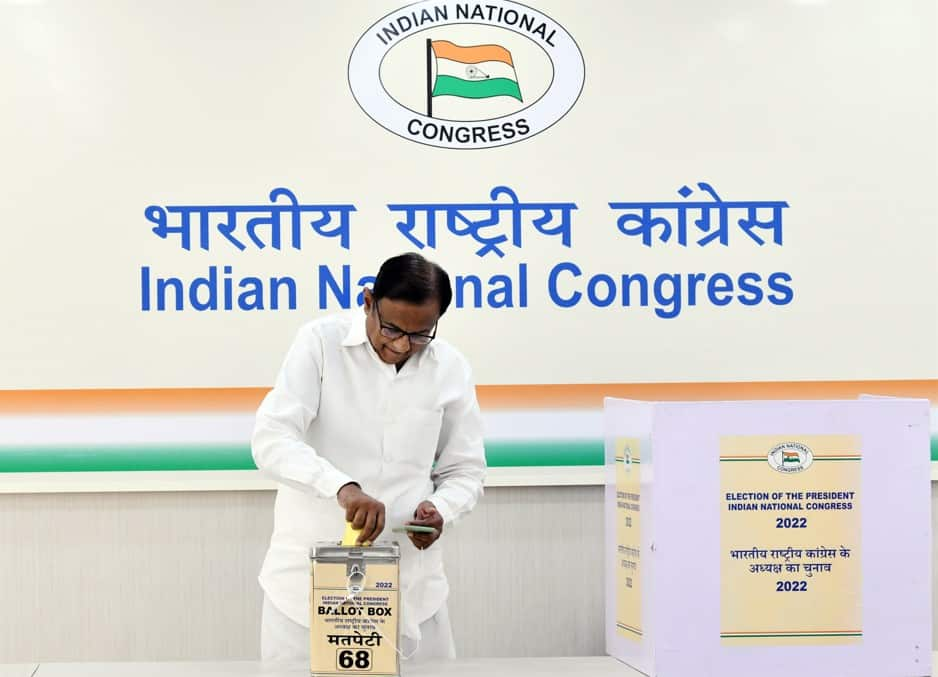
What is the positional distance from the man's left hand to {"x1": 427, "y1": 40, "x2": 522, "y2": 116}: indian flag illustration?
1.26 meters

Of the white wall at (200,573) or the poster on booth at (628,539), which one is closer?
the poster on booth at (628,539)

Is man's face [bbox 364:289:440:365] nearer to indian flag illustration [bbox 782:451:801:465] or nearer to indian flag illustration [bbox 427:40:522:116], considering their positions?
indian flag illustration [bbox 782:451:801:465]

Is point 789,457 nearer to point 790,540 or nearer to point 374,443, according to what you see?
point 790,540

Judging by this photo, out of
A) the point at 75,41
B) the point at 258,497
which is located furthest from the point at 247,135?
the point at 258,497

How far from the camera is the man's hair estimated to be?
2080mm

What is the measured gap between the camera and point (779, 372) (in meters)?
3.03

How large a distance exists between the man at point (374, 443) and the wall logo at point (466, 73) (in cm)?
82

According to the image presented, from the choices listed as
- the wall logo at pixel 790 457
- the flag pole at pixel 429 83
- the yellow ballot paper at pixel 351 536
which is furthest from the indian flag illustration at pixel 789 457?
the flag pole at pixel 429 83

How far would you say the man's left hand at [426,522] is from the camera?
6.99ft

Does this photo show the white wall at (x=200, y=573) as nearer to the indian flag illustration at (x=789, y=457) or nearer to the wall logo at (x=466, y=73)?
the wall logo at (x=466, y=73)

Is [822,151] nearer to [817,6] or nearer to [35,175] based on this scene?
[817,6]

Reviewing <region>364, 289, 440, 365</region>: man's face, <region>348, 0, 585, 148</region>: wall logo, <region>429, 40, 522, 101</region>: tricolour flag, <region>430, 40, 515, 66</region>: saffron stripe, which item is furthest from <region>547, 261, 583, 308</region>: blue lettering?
<region>364, 289, 440, 365</region>: man's face

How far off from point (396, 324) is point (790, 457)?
78 centimetres

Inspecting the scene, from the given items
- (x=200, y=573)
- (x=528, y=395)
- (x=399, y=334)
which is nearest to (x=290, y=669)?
(x=399, y=334)
